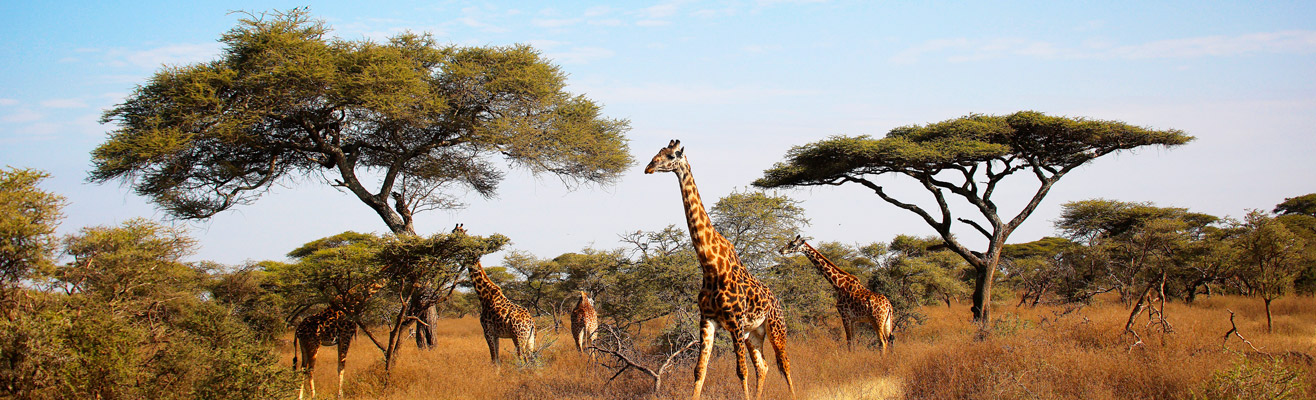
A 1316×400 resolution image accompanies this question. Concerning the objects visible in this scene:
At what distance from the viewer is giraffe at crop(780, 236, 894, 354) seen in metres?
11.2

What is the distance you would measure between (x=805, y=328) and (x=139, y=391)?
1017 centimetres

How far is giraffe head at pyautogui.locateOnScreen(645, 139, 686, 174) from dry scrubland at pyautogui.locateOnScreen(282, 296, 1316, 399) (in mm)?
2588

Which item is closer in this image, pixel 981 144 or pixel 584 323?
pixel 584 323

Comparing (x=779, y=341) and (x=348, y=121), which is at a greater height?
(x=348, y=121)

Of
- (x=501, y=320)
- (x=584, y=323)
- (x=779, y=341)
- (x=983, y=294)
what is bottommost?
(x=983, y=294)

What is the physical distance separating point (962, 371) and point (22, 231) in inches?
385

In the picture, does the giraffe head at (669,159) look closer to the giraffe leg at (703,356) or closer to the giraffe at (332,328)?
the giraffe leg at (703,356)

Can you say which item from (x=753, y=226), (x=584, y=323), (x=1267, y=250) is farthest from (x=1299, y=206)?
(x=584, y=323)

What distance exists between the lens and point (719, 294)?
24.8 feet

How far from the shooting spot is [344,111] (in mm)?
16734

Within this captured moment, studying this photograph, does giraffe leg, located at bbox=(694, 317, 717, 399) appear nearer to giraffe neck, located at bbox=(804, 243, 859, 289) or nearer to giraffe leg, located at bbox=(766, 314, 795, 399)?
giraffe leg, located at bbox=(766, 314, 795, 399)

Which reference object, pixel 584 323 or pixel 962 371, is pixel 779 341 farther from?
pixel 584 323

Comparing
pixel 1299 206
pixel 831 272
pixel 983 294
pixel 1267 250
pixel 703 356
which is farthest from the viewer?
pixel 1299 206

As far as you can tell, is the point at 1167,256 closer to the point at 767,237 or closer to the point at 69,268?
the point at 767,237
